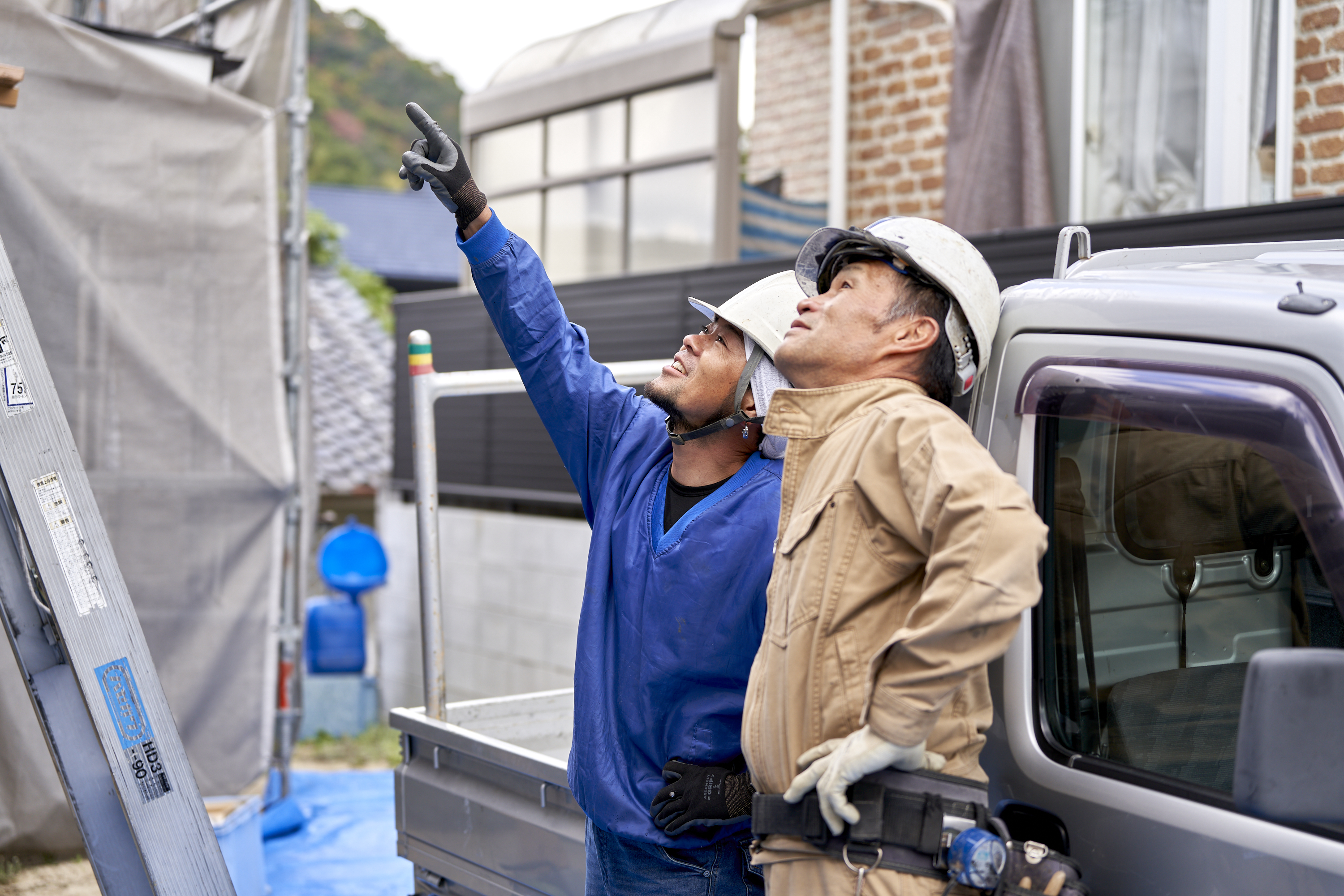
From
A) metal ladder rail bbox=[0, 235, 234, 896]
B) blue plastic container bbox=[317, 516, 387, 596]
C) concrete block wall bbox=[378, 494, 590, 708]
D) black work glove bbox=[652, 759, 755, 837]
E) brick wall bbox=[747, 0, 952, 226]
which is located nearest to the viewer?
black work glove bbox=[652, 759, 755, 837]

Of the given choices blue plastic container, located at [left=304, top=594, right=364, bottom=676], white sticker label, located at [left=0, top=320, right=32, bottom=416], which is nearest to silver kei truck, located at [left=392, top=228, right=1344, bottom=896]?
white sticker label, located at [left=0, top=320, right=32, bottom=416]

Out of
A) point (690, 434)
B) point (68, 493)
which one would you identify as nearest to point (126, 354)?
point (68, 493)

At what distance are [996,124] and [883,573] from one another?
4.83 meters

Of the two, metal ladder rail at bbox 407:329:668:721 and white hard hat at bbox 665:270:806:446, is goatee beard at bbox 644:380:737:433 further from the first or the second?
metal ladder rail at bbox 407:329:668:721

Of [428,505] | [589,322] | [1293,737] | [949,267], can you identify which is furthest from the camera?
[589,322]

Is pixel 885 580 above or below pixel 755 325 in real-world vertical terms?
below

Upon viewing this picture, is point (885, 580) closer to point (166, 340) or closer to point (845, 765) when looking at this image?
point (845, 765)

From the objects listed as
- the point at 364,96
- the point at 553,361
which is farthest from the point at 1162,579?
the point at 364,96

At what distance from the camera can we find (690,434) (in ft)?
7.39

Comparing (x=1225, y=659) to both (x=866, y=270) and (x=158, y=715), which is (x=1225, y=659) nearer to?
(x=866, y=270)

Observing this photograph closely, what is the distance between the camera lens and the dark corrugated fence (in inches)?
180

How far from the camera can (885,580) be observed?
158 cm

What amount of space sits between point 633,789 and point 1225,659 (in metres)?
1.02

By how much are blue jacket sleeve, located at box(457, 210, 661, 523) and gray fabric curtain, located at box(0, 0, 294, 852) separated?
317 cm
